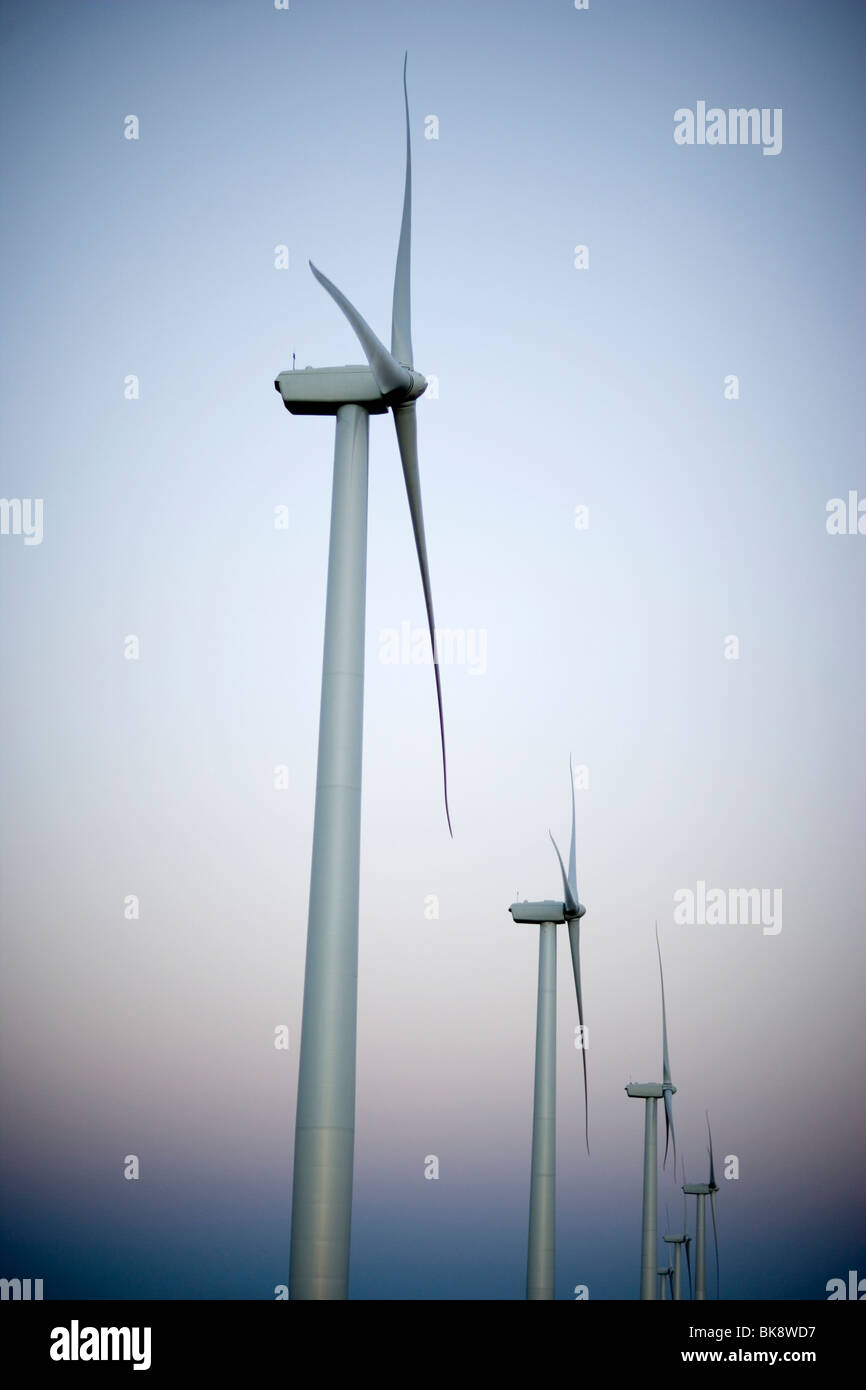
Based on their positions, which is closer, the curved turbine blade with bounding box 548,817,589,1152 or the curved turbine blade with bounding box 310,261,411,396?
the curved turbine blade with bounding box 310,261,411,396

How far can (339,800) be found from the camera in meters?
24.2

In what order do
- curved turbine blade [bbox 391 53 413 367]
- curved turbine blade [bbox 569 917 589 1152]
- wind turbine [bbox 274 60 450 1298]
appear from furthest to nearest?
curved turbine blade [bbox 569 917 589 1152] → curved turbine blade [bbox 391 53 413 367] → wind turbine [bbox 274 60 450 1298]

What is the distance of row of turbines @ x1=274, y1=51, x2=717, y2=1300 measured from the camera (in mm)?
22375

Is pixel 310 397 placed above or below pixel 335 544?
above

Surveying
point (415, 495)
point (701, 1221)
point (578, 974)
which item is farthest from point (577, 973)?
point (701, 1221)

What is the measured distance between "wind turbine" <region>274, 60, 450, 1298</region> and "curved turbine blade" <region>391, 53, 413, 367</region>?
41 mm

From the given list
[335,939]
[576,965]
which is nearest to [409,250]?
[335,939]

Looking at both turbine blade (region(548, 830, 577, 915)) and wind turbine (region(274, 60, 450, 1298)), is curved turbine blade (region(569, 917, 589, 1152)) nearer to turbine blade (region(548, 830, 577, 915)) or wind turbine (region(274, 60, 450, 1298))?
turbine blade (region(548, 830, 577, 915))

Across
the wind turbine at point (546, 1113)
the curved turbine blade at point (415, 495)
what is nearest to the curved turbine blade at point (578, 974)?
the wind turbine at point (546, 1113)

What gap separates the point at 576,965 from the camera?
169 ft

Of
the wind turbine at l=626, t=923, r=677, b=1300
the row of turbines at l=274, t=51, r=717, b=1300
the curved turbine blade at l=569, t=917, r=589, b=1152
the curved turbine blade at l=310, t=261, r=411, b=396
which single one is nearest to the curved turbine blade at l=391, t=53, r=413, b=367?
the row of turbines at l=274, t=51, r=717, b=1300
